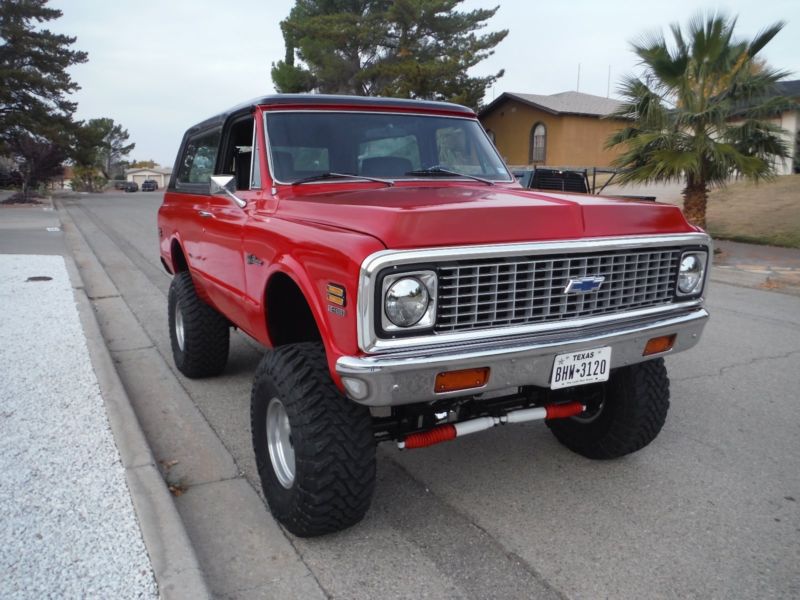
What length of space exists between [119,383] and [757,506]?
4092 millimetres

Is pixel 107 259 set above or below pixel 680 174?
below

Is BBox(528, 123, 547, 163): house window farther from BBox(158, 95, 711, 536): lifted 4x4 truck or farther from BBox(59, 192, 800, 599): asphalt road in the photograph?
BBox(158, 95, 711, 536): lifted 4x4 truck

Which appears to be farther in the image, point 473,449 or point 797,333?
point 797,333

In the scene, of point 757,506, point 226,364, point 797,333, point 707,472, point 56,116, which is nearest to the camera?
point 757,506

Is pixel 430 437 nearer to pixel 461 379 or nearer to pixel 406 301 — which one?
pixel 461 379

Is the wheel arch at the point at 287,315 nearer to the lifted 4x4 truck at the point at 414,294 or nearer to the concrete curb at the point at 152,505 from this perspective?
the lifted 4x4 truck at the point at 414,294

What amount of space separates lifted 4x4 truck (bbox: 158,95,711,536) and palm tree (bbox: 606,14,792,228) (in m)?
9.33

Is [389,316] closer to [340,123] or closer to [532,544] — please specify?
[532,544]

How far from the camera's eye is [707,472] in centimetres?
374

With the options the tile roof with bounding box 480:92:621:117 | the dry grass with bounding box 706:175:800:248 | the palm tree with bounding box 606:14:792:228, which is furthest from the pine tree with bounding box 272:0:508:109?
the palm tree with bounding box 606:14:792:228

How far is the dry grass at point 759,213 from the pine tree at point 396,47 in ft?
41.5

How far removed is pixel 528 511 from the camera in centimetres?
334

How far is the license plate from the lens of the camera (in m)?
2.82

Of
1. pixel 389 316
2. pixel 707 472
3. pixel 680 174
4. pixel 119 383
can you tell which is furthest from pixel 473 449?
pixel 680 174
